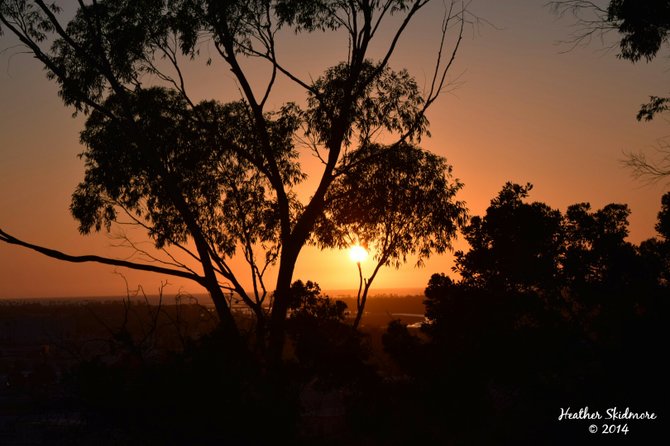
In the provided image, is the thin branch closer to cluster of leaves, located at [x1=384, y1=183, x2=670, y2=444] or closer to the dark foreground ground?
the dark foreground ground

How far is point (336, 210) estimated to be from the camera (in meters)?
20.0

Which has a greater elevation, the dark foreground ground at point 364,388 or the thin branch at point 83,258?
the thin branch at point 83,258

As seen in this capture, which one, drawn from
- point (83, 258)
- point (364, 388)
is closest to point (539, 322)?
point (364, 388)

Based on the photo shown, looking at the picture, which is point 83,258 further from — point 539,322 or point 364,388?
point 539,322

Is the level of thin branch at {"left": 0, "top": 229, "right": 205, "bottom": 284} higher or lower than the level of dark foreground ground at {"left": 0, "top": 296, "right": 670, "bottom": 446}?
higher

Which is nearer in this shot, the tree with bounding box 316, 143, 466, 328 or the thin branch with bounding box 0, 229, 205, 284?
the thin branch with bounding box 0, 229, 205, 284

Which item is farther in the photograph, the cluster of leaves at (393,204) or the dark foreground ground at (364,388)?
the cluster of leaves at (393,204)

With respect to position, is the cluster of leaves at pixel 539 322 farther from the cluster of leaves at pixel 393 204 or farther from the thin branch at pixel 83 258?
the thin branch at pixel 83 258

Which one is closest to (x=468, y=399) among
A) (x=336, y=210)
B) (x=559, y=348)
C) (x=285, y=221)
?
(x=559, y=348)

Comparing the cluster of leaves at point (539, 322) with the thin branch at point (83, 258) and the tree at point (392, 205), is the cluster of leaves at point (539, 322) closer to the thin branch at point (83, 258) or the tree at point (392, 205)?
the tree at point (392, 205)

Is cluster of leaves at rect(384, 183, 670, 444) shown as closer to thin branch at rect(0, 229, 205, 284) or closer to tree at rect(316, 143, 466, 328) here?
tree at rect(316, 143, 466, 328)

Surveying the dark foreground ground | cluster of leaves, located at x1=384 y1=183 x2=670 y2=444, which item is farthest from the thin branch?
cluster of leaves, located at x1=384 y1=183 x2=670 y2=444

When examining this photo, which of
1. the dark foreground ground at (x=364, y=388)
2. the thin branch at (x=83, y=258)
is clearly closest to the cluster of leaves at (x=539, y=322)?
the dark foreground ground at (x=364, y=388)

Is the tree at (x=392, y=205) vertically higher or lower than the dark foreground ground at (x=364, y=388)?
higher
